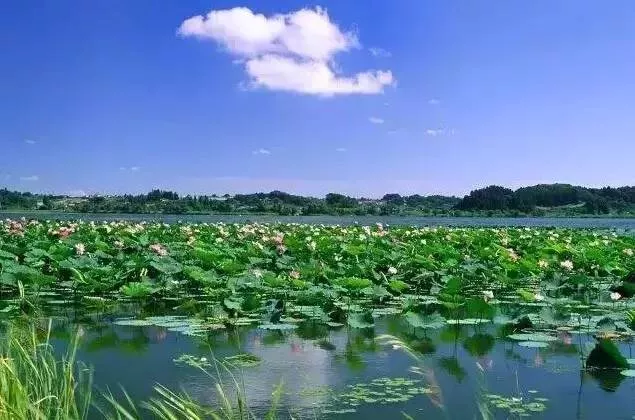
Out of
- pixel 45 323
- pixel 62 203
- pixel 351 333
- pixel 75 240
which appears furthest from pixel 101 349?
pixel 62 203

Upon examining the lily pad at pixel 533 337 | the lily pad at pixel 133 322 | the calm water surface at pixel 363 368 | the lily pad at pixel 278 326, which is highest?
the lily pad at pixel 533 337

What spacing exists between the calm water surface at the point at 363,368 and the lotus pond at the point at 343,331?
0.05ft

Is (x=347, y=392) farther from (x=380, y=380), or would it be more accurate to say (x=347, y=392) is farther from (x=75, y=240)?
(x=75, y=240)

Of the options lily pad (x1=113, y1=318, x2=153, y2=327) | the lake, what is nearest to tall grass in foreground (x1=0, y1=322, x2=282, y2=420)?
lily pad (x1=113, y1=318, x2=153, y2=327)

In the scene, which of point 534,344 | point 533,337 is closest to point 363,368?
point 534,344

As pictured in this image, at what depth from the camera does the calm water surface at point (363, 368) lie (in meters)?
3.64

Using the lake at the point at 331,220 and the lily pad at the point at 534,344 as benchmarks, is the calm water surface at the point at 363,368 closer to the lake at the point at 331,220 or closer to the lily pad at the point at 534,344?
the lily pad at the point at 534,344

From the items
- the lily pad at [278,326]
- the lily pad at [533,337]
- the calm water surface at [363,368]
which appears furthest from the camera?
the lily pad at [278,326]

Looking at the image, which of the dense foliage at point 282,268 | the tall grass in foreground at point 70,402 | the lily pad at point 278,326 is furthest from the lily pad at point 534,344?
the tall grass in foreground at point 70,402

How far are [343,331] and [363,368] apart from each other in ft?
4.24

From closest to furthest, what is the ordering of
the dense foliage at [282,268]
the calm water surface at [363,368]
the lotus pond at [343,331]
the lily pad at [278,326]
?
the calm water surface at [363,368], the lotus pond at [343,331], the lily pad at [278,326], the dense foliage at [282,268]

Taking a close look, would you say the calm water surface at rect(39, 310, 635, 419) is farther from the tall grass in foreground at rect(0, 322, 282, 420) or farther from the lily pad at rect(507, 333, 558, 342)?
the tall grass in foreground at rect(0, 322, 282, 420)

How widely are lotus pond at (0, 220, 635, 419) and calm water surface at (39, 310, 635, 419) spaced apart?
0.05 feet

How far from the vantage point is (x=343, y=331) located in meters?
5.74
